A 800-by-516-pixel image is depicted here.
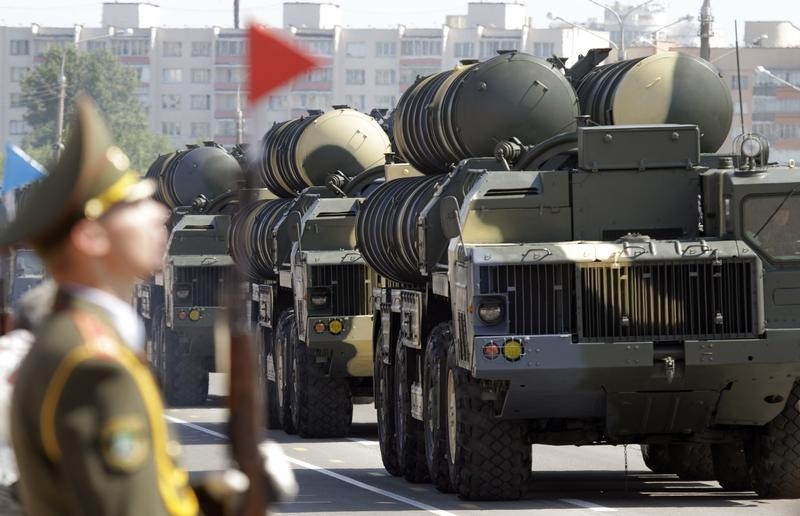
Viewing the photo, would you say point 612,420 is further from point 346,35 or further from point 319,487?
point 346,35

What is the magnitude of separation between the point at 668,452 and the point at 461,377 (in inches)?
143

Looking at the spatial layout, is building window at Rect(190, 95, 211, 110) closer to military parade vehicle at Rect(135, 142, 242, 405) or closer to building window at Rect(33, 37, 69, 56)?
building window at Rect(33, 37, 69, 56)

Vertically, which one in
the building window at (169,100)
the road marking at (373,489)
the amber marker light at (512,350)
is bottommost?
the road marking at (373,489)

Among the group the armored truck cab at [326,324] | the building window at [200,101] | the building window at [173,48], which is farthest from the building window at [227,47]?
the armored truck cab at [326,324]

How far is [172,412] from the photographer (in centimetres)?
2828

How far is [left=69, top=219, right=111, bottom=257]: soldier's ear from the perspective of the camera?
14.2 ft

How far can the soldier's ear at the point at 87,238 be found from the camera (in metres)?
4.34

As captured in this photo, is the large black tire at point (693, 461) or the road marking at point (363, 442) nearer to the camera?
the large black tire at point (693, 461)

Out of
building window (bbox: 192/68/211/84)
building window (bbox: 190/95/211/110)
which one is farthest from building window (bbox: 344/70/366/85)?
building window (bbox: 190/95/211/110)

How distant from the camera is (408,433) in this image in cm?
1802

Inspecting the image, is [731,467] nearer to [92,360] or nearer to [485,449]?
[485,449]

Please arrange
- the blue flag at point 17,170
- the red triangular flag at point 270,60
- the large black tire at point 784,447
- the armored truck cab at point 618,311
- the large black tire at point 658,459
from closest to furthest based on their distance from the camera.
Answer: the red triangular flag at point 270,60
the blue flag at point 17,170
the armored truck cab at point 618,311
the large black tire at point 784,447
the large black tire at point 658,459

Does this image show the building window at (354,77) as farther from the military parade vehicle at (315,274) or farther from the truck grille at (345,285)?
the truck grille at (345,285)

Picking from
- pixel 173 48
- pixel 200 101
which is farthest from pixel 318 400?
pixel 173 48
